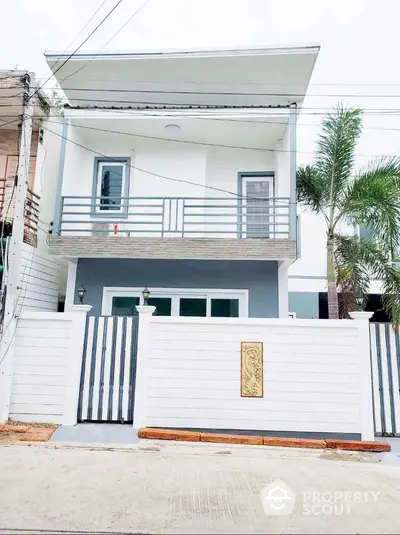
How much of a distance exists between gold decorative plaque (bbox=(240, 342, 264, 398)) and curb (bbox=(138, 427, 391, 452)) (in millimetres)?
610

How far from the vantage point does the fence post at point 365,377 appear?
217 inches

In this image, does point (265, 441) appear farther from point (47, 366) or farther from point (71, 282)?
point (71, 282)

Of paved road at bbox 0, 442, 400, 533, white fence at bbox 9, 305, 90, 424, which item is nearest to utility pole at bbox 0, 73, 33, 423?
white fence at bbox 9, 305, 90, 424

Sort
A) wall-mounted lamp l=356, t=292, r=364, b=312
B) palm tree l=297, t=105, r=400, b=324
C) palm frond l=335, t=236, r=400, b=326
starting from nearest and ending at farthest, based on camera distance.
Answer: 1. palm frond l=335, t=236, r=400, b=326
2. palm tree l=297, t=105, r=400, b=324
3. wall-mounted lamp l=356, t=292, r=364, b=312

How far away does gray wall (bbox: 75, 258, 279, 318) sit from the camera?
27.6 feet

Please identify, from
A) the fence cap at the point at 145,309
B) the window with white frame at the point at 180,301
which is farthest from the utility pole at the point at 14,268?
the window with white frame at the point at 180,301

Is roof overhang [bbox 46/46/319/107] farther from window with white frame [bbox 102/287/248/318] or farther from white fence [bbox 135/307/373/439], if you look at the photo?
white fence [bbox 135/307/373/439]

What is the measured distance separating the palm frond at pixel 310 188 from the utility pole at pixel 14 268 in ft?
17.9

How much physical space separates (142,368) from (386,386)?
3.73m

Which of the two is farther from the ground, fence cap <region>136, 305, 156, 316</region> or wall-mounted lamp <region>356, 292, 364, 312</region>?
wall-mounted lamp <region>356, 292, 364, 312</region>

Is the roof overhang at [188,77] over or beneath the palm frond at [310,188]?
over

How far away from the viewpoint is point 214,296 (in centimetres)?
857

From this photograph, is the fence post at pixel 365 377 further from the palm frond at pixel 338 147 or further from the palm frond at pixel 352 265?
the palm frond at pixel 338 147

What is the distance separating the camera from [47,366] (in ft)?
19.3
